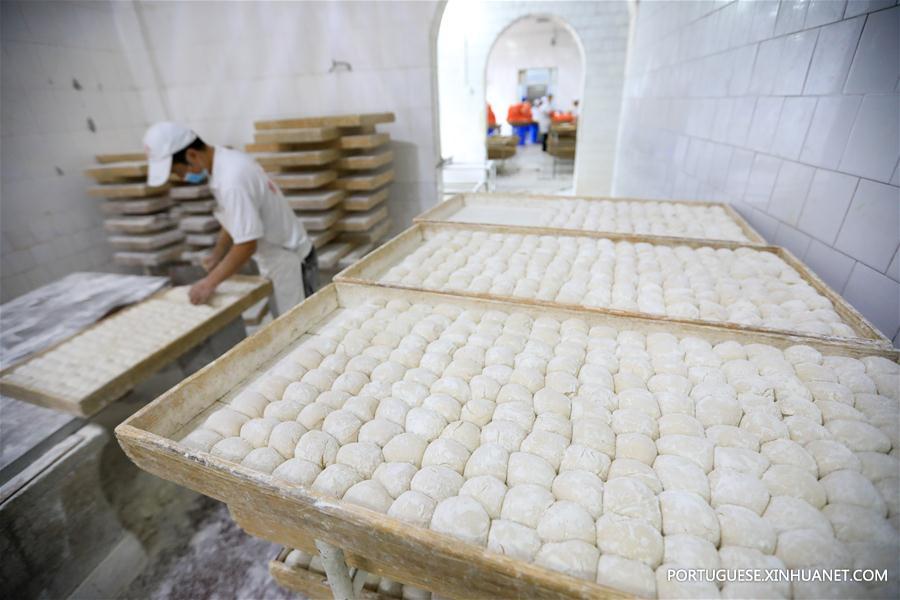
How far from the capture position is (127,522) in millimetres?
1782

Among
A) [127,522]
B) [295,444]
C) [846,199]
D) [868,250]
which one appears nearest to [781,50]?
[846,199]

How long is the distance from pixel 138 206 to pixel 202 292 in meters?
1.87

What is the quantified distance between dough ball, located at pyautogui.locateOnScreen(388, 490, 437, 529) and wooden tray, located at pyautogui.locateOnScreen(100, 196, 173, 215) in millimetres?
3698

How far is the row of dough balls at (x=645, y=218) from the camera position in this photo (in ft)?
6.66


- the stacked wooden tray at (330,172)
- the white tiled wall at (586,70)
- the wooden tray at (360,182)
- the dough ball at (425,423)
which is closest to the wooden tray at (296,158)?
the stacked wooden tray at (330,172)

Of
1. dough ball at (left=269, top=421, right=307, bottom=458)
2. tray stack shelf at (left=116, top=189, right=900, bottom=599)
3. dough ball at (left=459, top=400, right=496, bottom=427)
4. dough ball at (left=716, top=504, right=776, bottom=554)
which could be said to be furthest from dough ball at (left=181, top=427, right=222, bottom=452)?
dough ball at (left=716, top=504, right=776, bottom=554)

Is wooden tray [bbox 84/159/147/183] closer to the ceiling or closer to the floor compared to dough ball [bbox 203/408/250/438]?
closer to the ceiling

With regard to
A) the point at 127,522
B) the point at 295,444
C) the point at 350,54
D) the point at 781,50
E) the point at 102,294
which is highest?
the point at 350,54

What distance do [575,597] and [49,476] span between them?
1769mm

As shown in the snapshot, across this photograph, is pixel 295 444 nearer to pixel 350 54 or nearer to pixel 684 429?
pixel 684 429

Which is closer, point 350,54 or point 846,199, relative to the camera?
point 846,199

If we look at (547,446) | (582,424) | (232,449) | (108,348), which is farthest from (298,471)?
(108,348)

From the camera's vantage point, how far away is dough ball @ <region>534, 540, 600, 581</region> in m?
0.64

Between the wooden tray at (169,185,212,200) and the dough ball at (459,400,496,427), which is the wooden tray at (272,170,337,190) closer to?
the wooden tray at (169,185,212,200)
